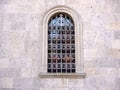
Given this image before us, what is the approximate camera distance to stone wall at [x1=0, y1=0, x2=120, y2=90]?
40.4 feet

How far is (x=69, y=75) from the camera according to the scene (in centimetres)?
1234

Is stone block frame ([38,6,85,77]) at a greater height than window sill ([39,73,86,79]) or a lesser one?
greater

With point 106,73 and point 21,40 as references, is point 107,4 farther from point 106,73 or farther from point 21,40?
point 21,40

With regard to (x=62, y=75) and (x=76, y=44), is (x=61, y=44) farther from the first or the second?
(x=62, y=75)

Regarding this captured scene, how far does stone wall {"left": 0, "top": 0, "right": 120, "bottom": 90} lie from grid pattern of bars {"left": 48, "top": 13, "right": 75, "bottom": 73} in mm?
422

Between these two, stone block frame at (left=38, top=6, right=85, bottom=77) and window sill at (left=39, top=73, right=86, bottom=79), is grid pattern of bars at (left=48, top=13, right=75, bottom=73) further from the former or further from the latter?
window sill at (left=39, top=73, right=86, bottom=79)

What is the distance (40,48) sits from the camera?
12609 mm

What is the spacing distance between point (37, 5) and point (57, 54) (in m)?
2.04

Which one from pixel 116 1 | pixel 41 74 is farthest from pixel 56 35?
pixel 116 1

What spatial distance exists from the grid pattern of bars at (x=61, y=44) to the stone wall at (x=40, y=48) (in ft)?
1.39

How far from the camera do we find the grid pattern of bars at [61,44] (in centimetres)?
1266

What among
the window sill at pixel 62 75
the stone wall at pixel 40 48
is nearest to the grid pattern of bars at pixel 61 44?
the window sill at pixel 62 75

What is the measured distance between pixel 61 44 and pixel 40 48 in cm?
83

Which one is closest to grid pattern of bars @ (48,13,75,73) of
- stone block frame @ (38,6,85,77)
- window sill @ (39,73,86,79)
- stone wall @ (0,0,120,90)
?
stone block frame @ (38,6,85,77)
